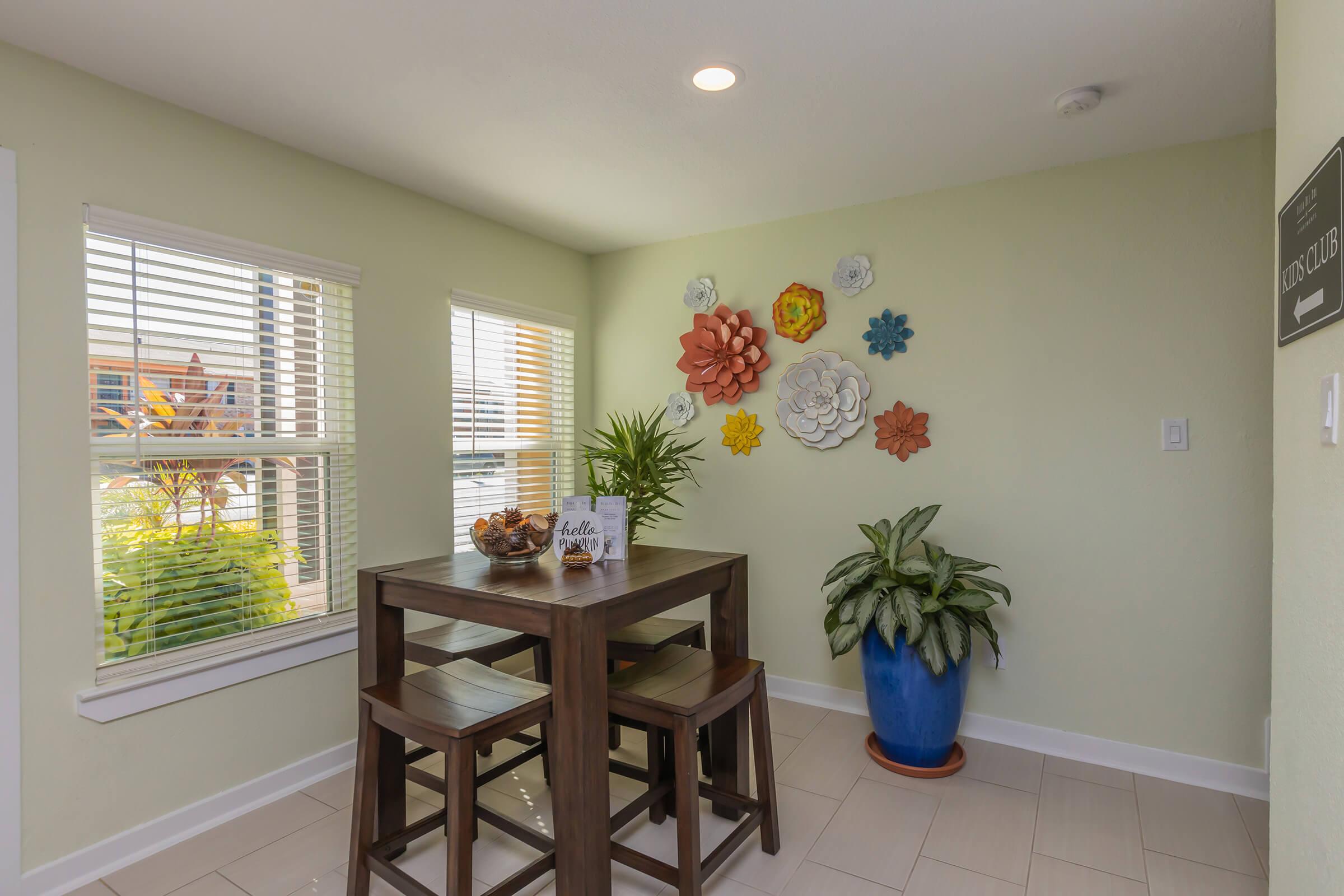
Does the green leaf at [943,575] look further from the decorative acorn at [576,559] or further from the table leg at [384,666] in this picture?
the table leg at [384,666]

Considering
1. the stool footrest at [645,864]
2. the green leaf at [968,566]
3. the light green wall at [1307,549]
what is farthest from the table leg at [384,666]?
the light green wall at [1307,549]

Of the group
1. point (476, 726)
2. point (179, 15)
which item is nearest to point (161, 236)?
point (179, 15)

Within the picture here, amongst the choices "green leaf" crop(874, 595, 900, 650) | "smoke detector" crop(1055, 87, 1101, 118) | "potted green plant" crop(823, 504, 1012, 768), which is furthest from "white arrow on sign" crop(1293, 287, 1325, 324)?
"green leaf" crop(874, 595, 900, 650)

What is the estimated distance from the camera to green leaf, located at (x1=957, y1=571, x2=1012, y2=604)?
270 centimetres

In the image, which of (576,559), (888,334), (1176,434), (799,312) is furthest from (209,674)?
(1176,434)

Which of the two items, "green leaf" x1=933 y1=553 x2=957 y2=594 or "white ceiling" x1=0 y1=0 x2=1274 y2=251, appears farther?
"green leaf" x1=933 y1=553 x2=957 y2=594

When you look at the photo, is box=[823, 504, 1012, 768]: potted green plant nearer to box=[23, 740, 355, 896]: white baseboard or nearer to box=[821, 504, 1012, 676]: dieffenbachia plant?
box=[821, 504, 1012, 676]: dieffenbachia plant

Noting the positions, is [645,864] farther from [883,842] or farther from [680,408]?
[680,408]

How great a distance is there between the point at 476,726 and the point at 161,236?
73.6 inches

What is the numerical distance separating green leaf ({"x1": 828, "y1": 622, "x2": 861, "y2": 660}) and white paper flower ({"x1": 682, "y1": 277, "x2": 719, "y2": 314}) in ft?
5.94

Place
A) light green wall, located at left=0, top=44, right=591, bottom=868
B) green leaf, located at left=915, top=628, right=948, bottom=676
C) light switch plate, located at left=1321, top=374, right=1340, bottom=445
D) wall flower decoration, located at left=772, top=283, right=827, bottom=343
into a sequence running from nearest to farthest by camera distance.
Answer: light switch plate, located at left=1321, top=374, right=1340, bottom=445
light green wall, located at left=0, top=44, right=591, bottom=868
green leaf, located at left=915, top=628, right=948, bottom=676
wall flower decoration, located at left=772, top=283, right=827, bottom=343

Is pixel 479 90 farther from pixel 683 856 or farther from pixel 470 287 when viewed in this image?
pixel 683 856

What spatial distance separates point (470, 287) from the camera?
3320 millimetres

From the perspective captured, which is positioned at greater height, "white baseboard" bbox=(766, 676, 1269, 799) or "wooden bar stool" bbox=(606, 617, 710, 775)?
"wooden bar stool" bbox=(606, 617, 710, 775)
